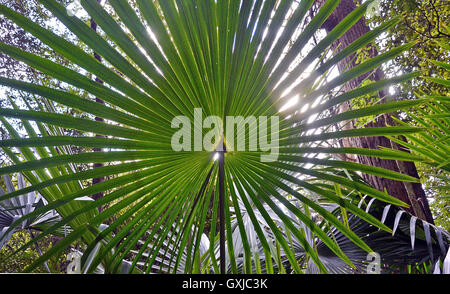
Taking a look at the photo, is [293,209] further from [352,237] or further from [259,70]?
[259,70]

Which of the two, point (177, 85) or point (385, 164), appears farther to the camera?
point (385, 164)

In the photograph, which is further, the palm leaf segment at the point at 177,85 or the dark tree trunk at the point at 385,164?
the dark tree trunk at the point at 385,164

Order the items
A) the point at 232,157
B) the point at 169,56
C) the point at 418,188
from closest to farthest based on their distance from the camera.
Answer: the point at 169,56 < the point at 232,157 < the point at 418,188

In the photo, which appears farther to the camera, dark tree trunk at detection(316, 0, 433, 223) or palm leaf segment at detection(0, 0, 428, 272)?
dark tree trunk at detection(316, 0, 433, 223)

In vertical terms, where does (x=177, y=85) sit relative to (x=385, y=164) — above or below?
above
